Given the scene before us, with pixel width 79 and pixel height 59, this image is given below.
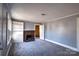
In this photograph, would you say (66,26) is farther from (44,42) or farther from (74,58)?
(74,58)

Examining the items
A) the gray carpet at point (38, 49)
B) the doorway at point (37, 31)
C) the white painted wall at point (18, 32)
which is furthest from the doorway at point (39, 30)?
the white painted wall at point (18, 32)

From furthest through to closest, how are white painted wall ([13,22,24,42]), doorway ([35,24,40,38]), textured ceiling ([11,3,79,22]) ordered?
1. doorway ([35,24,40,38])
2. white painted wall ([13,22,24,42])
3. textured ceiling ([11,3,79,22])

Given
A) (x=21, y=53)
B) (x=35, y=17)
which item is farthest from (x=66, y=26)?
(x=21, y=53)

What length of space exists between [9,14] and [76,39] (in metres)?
1.62

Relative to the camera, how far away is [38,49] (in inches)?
95.7

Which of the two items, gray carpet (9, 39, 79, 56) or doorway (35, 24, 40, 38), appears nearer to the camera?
gray carpet (9, 39, 79, 56)

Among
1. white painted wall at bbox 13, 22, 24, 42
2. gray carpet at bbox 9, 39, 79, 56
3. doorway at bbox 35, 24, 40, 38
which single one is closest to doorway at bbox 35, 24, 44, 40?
doorway at bbox 35, 24, 40, 38

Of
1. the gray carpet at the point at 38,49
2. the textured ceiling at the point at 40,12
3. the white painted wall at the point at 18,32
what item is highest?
the textured ceiling at the point at 40,12

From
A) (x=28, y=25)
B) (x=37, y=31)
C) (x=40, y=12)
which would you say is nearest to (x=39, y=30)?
(x=37, y=31)

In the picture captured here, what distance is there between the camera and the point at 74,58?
76.5 inches

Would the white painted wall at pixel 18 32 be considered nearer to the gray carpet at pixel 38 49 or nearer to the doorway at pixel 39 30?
the gray carpet at pixel 38 49

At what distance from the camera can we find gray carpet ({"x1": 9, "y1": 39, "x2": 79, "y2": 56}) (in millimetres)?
2273

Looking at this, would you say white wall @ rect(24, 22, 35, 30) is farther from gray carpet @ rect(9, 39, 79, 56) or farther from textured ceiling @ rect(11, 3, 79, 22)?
gray carpet @ rect(9, 39, 79, 56)

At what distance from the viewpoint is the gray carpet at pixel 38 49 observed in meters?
2.27
